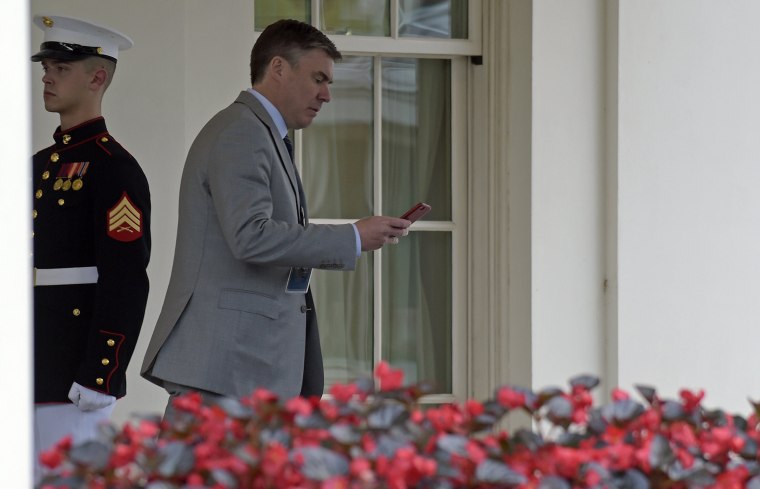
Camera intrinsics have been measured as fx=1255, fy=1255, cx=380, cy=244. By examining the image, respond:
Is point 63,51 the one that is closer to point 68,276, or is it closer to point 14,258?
point 68,276

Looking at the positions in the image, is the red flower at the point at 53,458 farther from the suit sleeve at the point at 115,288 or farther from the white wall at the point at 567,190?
the white wall at the point at 567,190

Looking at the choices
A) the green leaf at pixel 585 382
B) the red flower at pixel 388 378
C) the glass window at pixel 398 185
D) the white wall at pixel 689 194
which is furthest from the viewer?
the glass window at pixel 398 185

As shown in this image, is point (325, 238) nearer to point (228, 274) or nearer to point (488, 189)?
point (228, 274)

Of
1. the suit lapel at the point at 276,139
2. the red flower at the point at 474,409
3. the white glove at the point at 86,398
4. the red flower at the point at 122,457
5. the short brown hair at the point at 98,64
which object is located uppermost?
the short brown hair at the point at 98,64

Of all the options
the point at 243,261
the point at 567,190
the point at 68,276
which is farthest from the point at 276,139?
the point at 567,190

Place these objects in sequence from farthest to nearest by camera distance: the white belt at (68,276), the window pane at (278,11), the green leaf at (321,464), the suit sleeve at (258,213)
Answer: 1. the window pane at (278,11)
2. the white belt at (68,276)
3. the suit sleeve at (258,213)
4. the green leaf at (321,464)

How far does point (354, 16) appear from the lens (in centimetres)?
452

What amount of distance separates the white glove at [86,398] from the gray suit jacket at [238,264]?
0.12m

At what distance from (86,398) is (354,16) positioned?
1.96 meters

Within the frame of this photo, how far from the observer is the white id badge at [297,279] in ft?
10.4

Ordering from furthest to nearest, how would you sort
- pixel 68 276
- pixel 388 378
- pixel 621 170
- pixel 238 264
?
pixel 621 170 → pixel 68 276 → pixel 238 264 → pixel 388 378

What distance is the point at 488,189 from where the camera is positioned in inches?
176

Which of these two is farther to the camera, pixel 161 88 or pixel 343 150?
pixel 343 150

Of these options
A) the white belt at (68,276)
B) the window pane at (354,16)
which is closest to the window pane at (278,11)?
the window pane at (354,16)
